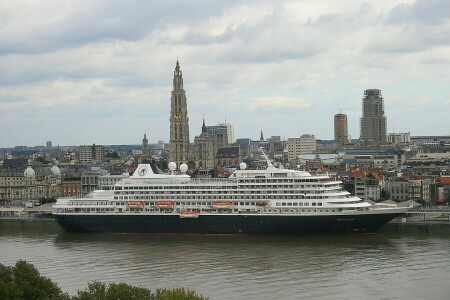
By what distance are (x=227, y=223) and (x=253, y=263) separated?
44.1 feet

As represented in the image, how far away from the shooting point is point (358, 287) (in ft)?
136

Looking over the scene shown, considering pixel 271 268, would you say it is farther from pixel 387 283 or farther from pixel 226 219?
pixel 226 219

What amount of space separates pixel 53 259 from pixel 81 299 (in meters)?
21.7

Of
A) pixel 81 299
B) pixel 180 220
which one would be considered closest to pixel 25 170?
pixel 180 220

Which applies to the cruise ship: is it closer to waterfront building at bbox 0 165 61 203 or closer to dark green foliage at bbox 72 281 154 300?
Result: dark green foliage at bbox 72 281 154 300

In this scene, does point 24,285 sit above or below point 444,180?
below

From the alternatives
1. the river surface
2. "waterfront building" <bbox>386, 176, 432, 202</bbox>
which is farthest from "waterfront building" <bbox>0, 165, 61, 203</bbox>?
"waterfront building" <bbox>386, 176, 432, 202</bbox>

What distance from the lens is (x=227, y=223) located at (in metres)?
62.7

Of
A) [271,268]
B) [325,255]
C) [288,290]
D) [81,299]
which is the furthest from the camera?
[325,255]

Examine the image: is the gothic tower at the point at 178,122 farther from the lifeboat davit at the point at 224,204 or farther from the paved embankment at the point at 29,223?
the lifeboat davit at the point at 224,204

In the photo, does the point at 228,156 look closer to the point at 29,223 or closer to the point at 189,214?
the point at 29,223

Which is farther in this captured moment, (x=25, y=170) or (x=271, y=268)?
(x=25, y=170)

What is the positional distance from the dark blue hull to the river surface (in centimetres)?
90

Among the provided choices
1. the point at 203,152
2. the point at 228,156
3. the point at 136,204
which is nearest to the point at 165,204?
the point at 136,204
